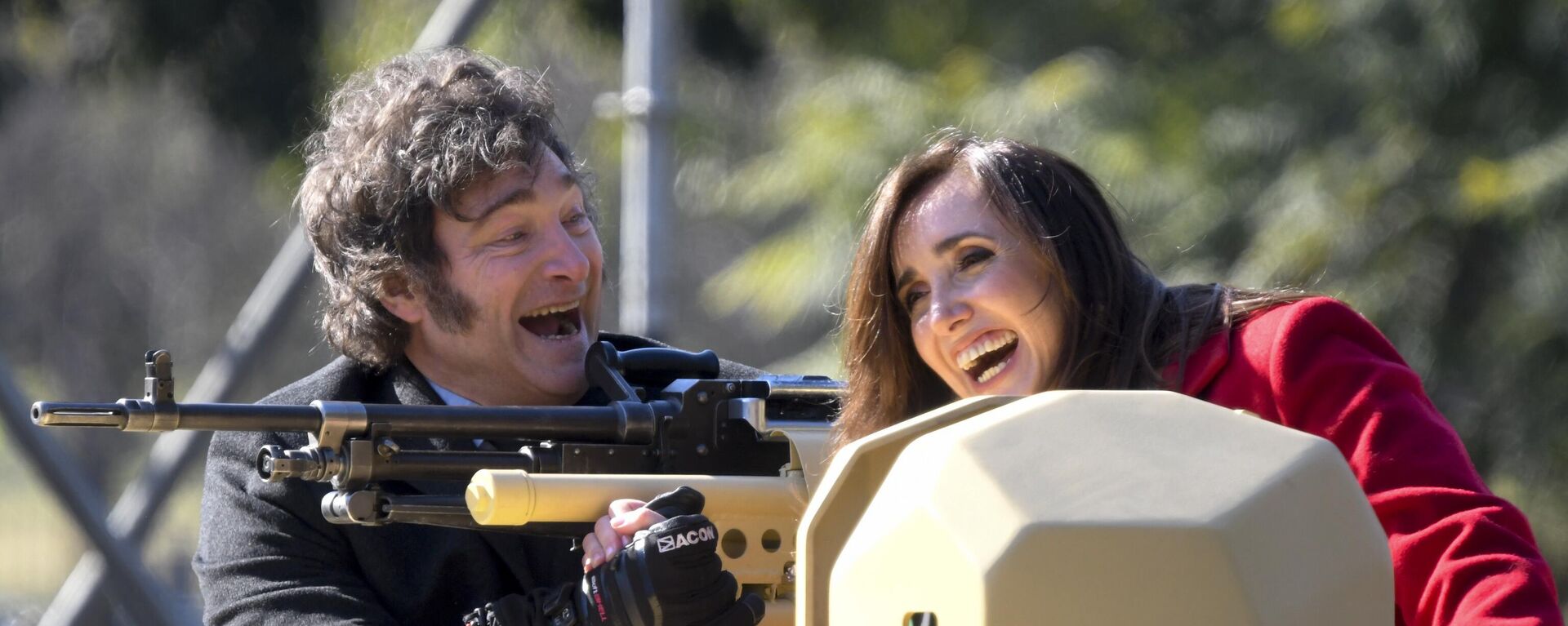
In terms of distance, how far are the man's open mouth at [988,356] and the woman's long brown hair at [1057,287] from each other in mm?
83

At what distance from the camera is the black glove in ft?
Result: 7.43

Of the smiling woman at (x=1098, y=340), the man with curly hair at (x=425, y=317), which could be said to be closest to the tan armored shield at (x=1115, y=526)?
the smiling woman at (x=1098, y=340)

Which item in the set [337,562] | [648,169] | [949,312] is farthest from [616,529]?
[648,169]

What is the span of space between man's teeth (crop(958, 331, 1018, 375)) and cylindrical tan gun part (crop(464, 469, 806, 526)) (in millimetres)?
322

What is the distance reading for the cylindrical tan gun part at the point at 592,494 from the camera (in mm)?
2365

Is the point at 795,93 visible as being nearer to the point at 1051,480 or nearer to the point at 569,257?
the point at 569,257

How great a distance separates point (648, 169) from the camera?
4.09 metres

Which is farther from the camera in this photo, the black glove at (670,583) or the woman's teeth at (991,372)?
the woman's teeth at (991,372)

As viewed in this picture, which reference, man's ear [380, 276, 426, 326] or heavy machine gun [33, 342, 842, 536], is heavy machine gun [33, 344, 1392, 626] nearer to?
heavy machine gun [33, 342, 842, 536]

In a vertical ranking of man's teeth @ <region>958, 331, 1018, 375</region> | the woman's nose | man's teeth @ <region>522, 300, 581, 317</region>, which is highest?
man's teeth @ <region>522, 300, 581, 317</region>

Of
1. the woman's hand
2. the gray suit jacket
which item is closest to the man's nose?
the gray suit jacket

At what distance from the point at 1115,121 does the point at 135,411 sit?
13.0 feet

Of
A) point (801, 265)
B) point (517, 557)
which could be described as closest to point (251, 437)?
point (517, 557)

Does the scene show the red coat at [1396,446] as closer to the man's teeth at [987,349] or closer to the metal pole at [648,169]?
the man's teeth at [987,349]
